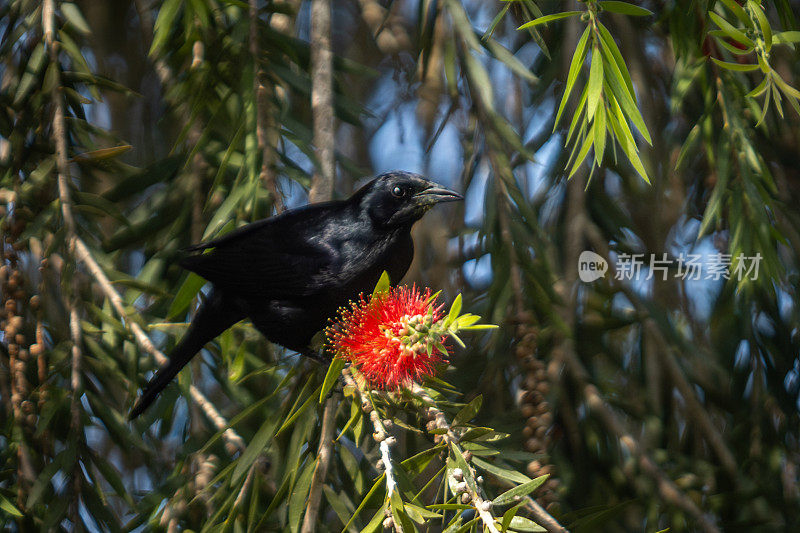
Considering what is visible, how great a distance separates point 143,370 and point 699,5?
6.23ft

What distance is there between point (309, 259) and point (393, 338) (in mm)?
657

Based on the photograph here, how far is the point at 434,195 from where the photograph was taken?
197 cm

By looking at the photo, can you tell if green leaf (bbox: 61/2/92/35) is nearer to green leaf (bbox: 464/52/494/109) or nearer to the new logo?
green leaf (bbox: 464/52/494/109)

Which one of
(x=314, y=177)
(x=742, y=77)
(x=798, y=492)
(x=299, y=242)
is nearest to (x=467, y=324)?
(x=299, y=242)

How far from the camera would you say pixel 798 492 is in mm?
2725

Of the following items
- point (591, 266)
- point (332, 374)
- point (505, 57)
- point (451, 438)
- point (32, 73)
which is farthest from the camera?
point (591, 266)

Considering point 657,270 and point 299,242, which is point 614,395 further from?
point 299,242

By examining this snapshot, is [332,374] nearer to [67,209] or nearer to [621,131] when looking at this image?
[621,131]

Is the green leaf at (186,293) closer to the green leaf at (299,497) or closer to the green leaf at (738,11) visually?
the green leaf at (299,497)

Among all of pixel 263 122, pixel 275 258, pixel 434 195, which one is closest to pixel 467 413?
pixel 434 195

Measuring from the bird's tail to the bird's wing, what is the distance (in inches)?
3.3

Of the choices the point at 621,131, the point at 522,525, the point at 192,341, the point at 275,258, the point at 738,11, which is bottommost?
the point at 192,341

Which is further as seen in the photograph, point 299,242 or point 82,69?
point 82,69

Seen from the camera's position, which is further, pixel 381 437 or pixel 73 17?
pixel 73 17
